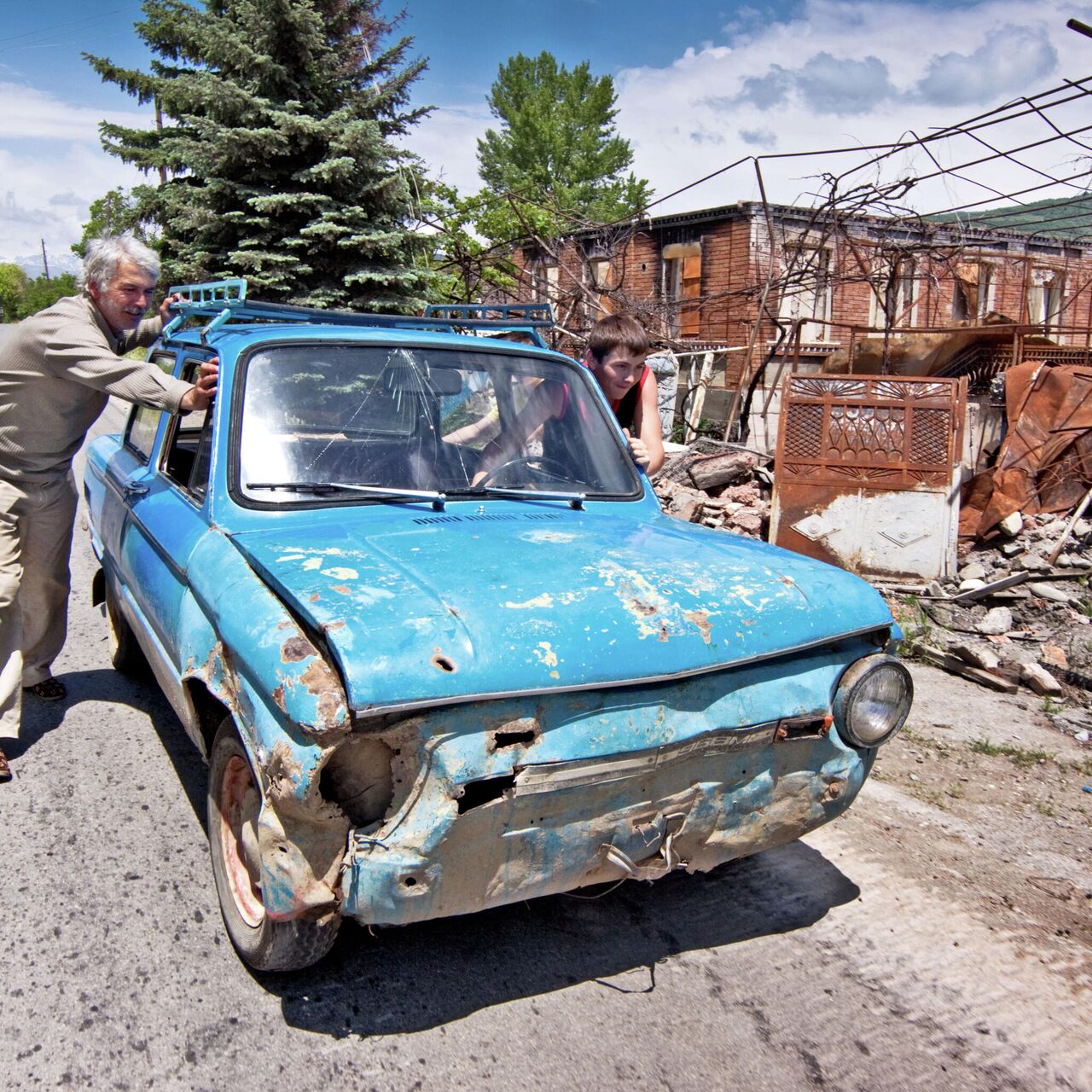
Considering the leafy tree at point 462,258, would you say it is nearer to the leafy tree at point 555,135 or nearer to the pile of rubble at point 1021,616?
the pile of rubble at point 1021,616

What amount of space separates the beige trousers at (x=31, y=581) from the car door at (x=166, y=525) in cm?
35

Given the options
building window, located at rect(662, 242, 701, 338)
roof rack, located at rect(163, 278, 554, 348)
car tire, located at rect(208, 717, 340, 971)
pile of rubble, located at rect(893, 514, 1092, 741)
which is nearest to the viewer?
car tire, located at rect(208, 717, 340, 971)

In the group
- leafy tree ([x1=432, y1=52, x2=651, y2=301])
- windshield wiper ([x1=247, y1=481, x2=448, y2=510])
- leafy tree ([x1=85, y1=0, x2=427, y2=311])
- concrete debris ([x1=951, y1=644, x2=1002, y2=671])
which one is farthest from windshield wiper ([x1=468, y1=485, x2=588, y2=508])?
leafy tree ([x1=432, y1=52, x2=651, y2=301])

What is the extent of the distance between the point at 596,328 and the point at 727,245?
19.4 meters

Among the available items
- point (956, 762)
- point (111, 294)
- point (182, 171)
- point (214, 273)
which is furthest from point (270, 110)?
point (956, 762)

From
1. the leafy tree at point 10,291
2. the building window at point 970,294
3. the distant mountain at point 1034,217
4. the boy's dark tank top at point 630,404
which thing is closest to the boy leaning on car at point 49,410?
the boy's dark tank top at point 630,404

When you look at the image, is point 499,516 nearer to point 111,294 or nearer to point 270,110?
point 111,294

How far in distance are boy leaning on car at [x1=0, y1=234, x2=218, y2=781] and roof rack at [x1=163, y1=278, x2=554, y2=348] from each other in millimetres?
271

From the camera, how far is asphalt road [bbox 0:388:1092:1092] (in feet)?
7.57

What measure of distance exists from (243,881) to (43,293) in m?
70.0

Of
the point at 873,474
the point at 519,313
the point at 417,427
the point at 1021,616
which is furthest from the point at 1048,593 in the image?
the point at 417,427

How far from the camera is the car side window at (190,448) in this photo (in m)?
3.28

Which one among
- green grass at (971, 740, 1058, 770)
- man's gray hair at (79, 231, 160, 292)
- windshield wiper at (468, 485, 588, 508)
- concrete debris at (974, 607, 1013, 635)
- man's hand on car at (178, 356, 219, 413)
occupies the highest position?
man's gray hair at (79, 231, 160, 292)

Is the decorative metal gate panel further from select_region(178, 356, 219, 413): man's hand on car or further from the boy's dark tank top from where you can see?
select_region(178, 356, 219, 413): man's hand on car
